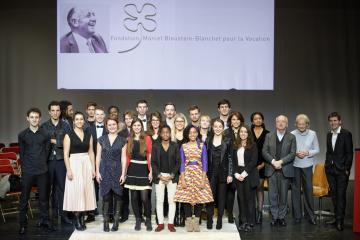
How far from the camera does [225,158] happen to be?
6.05 meters

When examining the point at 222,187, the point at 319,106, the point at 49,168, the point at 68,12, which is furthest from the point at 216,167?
the point at 319,106

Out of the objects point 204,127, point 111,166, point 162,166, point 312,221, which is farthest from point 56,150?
point 312,221

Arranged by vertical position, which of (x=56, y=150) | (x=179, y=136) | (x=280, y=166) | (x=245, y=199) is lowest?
(x=245, y=199)

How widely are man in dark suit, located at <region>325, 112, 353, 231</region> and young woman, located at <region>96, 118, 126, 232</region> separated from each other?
255 cm

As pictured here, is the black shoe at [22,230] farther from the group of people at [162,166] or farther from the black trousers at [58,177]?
the black trousers at [58,177]

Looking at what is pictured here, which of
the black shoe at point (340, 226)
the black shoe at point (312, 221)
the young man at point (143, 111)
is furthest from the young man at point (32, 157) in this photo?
the black shoe at point (340, 226)

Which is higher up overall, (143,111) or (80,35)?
(80,35)

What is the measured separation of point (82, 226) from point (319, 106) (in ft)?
20.6

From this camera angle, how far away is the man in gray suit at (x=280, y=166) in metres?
6.41

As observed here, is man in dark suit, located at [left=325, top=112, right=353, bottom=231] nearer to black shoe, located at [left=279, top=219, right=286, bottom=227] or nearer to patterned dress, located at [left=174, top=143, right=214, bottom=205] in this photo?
black shoe, located at [left=279, top=219, right=286, bottom=227]

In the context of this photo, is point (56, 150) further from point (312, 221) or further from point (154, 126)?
point (312, 221)

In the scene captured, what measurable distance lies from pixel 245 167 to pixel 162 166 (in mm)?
1004

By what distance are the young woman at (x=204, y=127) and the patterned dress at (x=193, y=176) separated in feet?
1.00

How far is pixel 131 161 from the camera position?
5.98 metres
